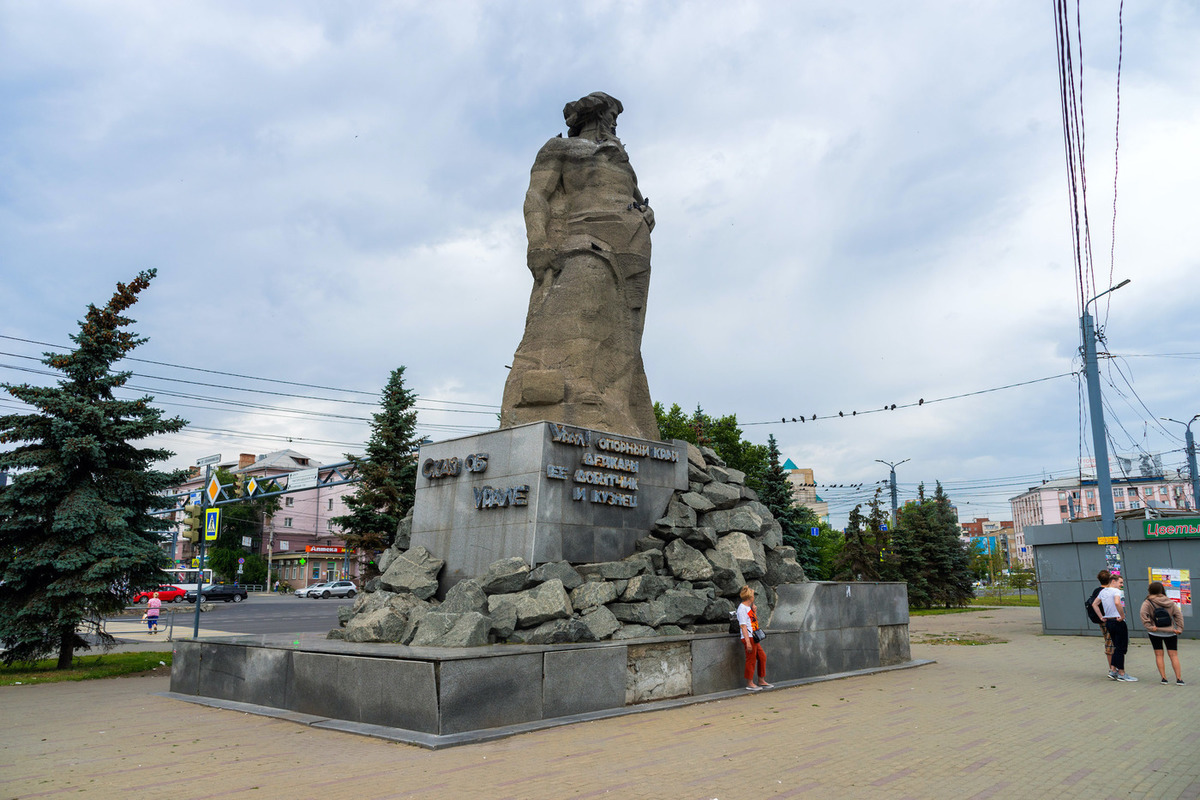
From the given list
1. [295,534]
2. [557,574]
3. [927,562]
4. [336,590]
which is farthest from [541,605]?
[295,534]

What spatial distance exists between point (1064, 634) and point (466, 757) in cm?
1793

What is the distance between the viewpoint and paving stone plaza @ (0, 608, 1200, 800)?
5.32m

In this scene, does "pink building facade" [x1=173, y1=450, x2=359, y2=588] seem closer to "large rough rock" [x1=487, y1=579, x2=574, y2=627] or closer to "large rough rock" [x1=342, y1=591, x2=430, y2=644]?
"large rough rock" [x1=342, y1=591, x2=430, y2=644]

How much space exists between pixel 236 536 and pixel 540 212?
214 feet

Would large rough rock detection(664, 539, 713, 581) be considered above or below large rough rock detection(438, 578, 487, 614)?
above

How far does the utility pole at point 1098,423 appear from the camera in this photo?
17641mm

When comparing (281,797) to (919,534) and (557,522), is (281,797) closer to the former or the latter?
(557,522)

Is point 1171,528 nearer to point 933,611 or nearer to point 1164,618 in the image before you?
point 1164,618

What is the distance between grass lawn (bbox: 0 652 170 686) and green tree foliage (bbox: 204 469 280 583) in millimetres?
45351

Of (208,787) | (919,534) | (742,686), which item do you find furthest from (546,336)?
(919,534)

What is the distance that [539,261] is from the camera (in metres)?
12.6

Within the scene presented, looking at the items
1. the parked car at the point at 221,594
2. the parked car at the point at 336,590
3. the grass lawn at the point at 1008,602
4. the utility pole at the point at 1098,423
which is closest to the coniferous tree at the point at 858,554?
the grass lawn at the point at 1008,602

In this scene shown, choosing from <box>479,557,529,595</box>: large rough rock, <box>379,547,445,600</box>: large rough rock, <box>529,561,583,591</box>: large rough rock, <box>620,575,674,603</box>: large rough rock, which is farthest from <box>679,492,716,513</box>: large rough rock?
<box>379,547,445,600</box>: large rough rock

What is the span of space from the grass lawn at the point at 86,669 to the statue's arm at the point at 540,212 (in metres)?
9.48
